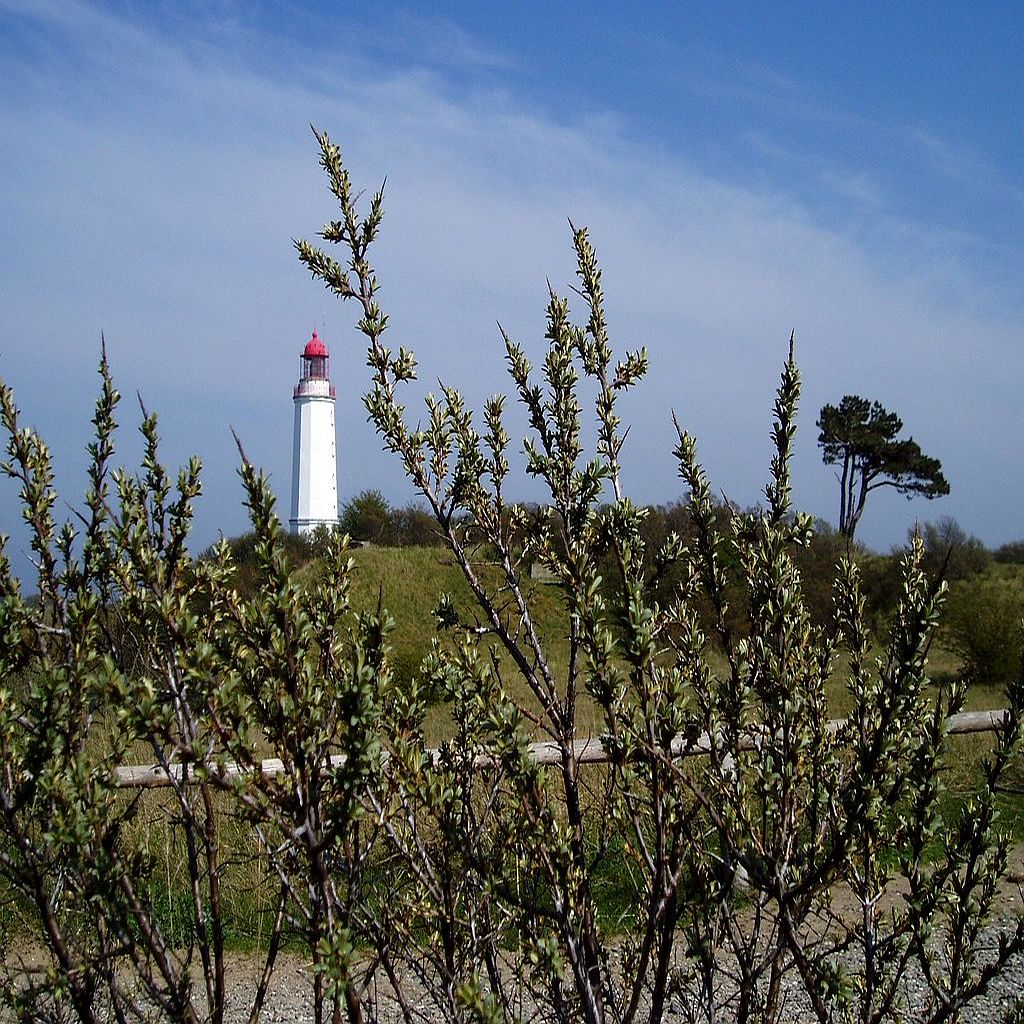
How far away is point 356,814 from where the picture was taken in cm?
166

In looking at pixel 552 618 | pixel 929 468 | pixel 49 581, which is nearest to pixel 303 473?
pixel 552 618

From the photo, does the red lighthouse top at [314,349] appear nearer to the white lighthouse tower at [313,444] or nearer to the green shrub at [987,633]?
the white lighthouse tower at [313,444]

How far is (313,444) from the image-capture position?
3719cm

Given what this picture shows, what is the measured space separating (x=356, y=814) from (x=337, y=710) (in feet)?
0.95

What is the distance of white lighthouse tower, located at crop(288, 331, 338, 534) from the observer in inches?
1467

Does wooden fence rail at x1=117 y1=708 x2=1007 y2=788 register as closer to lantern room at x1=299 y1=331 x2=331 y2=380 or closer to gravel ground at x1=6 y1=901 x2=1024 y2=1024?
gravel ground at x1=6 y1=901 x2=1024 y2=1024

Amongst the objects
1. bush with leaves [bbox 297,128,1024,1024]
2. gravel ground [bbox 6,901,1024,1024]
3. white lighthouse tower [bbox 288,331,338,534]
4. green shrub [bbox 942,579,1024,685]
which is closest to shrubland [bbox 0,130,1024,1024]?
bush with leaves [bbox 297,128,1024,1024]

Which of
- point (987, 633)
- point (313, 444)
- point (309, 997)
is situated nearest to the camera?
point (309, 997)

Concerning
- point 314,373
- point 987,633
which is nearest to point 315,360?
point 314,373

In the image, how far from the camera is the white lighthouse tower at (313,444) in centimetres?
3725

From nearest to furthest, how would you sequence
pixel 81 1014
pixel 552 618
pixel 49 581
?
pixel 81 1014 < pixel 49 581 < pixel 552 618

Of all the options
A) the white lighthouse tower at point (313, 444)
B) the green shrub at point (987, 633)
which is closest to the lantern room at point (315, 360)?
the white lighthouse tower at point (313, 444)

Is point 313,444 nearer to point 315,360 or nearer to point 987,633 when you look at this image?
point 315,360

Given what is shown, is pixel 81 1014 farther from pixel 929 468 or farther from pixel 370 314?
pixel 929 468
